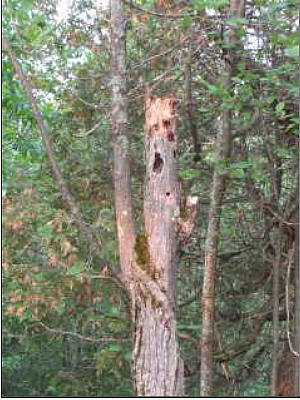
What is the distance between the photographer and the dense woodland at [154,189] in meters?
2.35

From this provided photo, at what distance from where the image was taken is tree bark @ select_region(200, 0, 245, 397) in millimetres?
2318

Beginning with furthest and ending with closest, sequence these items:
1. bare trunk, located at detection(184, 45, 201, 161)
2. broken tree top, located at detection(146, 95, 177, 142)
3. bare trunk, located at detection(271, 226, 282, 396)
Answer: bare trunk, located at detection(271, 226, 282, 396) < bare trunk, located at detection(184, 45, 201, 161) < broken tree top, located at detection(146, 95, 177, 142)

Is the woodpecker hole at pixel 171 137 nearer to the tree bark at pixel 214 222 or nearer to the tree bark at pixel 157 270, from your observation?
the tree bark at pixel 157 270

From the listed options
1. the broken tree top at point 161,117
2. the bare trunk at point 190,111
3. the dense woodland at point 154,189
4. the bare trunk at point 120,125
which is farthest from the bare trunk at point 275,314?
the broken tree top at point 161,117

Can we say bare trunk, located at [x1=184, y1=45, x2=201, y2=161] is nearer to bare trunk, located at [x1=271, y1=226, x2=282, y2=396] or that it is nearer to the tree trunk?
the tree trunk

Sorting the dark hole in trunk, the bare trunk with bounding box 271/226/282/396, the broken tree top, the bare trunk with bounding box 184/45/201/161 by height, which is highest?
the bare trunk with bounding box 184/45/201/161

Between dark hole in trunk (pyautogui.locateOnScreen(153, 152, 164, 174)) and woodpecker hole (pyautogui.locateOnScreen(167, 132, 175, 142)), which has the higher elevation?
woodpecker hole (pyautogui.locateOnScreen(167, 132, 175, 142))

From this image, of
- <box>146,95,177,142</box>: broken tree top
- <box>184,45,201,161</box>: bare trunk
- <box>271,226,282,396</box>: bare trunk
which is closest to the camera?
<box>146,95,177,142</box>: broken tree top

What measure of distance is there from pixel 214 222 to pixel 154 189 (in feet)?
1.31

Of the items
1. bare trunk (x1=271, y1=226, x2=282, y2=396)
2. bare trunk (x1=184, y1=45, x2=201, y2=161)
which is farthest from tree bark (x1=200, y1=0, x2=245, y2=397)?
bare trunk (x1=271, y1=226, x2=282, y2=396)

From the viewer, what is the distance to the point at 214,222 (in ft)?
8.59

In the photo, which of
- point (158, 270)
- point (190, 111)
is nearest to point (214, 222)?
point (158, 270)

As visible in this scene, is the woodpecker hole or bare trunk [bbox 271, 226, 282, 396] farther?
bare trunk [bbox 271, 226, 282, 396]

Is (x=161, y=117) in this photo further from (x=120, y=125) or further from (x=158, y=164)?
(x=120, y=125)
